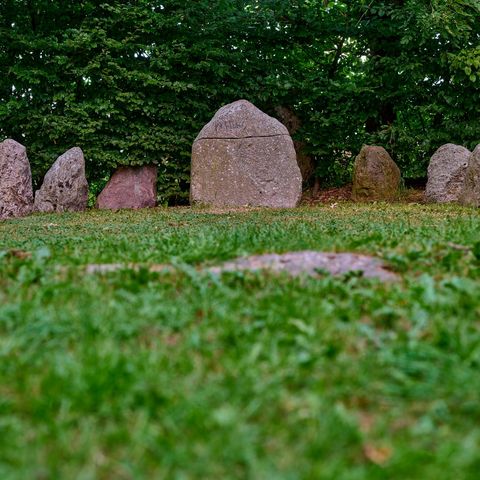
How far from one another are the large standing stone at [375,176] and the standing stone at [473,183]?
7.20ft

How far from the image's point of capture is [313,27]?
52.4 ft

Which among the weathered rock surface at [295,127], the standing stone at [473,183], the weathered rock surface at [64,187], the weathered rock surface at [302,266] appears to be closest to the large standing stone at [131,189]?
the weathered rock surface at [64,187]

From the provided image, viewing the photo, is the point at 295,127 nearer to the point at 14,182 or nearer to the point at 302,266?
the point at 14,182

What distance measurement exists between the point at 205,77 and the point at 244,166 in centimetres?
351

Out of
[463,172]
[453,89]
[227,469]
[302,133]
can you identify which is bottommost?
[227,469]

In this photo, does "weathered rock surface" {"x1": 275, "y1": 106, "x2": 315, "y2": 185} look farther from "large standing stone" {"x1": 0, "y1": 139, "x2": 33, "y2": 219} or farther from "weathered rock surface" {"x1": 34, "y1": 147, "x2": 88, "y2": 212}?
"large standing stone" {"x1": 0, "y1": 139, "x2": 33, "y2": 219}

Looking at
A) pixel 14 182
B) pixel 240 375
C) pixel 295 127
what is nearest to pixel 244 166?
pixel 295 127

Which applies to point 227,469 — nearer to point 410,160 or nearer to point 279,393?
point 279,393

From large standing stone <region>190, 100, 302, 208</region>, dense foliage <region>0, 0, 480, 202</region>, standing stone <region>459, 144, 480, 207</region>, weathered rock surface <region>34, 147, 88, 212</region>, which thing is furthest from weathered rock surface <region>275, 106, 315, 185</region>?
weathered rock surface <region>34, 147, 88, 212</region>

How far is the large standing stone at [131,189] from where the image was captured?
1488 cm

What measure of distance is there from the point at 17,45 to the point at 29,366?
14.5 metres

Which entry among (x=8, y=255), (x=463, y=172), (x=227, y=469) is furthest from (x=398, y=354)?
(x=463, y=172)

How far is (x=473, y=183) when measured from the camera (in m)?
12.0

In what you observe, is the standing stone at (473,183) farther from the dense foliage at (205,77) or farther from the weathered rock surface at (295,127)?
the weathered rock surface at (295,127)
